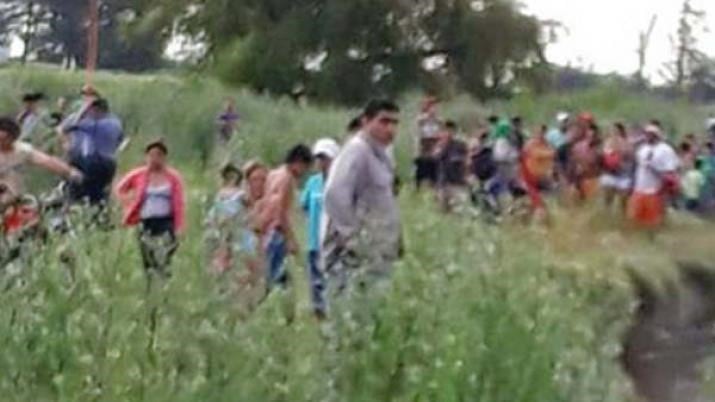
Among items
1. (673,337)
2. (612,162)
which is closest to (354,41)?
(612,162)

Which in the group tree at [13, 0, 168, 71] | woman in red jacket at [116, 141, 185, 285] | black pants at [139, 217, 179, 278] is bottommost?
tree at [13, 0, 168, 71]

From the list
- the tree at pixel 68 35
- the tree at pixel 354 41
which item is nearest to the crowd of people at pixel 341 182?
the tree at pixel 354 41

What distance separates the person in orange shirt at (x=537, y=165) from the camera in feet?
89.5

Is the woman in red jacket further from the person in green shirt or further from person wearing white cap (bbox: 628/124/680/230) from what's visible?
the person in green shirt

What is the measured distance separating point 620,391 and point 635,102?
34.1 metres

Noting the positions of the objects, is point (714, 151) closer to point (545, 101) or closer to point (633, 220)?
point (633, 220)

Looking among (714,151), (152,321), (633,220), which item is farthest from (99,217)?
(714,151)

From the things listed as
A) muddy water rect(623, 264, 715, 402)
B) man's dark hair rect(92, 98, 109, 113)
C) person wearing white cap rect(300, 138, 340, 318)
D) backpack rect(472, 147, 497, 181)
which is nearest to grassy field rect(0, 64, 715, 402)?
person wearing white cap rect(300, 138, 340, 318)

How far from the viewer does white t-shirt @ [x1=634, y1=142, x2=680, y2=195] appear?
1088 inches

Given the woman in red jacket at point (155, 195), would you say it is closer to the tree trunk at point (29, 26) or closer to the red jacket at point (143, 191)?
the red jacket at point (143, 191)

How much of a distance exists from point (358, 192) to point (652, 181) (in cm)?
1454

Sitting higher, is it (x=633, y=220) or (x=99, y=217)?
(x=99, y=217)

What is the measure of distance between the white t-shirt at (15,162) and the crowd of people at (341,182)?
0.01 meters

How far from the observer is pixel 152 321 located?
361 inches
